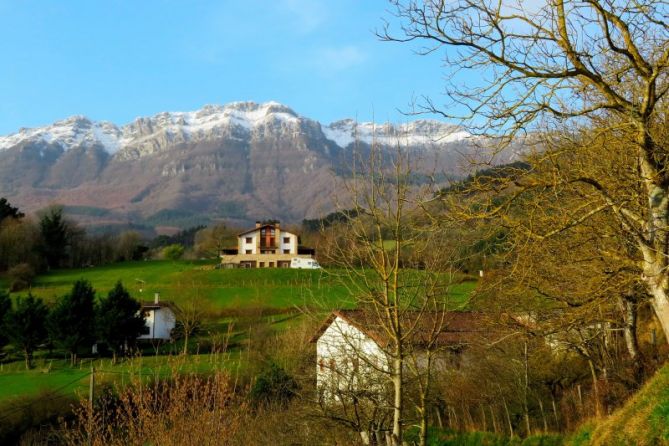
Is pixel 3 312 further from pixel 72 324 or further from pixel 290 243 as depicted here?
pixel 290 243

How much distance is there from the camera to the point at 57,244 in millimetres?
90062

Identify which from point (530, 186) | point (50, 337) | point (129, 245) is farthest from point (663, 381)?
point (129, 245)

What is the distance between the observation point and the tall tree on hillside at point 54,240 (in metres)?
88.5

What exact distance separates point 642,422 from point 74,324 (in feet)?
143

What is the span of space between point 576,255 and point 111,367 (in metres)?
34.5

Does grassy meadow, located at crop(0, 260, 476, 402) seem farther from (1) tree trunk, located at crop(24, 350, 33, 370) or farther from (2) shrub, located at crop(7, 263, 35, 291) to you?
(2) shrub, located at crop(7, 263, 35, 291)

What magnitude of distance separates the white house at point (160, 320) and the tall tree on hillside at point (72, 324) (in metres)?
7.85

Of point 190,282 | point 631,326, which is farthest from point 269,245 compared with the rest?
point 631,326

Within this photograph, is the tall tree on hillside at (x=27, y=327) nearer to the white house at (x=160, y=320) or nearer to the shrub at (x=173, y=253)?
the white house at (x=160, y=320)

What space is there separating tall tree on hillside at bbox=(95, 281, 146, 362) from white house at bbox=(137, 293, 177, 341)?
625cm

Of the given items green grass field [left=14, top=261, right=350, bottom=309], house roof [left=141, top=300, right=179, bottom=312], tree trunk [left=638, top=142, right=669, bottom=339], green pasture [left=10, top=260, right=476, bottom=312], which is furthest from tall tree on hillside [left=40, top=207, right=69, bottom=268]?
tree trunk [left=638, top=142, right=669, bottom=339]

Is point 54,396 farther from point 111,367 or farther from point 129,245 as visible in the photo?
point 129,245

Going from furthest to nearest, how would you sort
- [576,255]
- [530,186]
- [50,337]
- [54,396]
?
[50,337]
[54,396]
[576,255]
[530,186]

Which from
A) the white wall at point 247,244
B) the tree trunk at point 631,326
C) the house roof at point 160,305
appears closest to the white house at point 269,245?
the white wall at point 247,244
